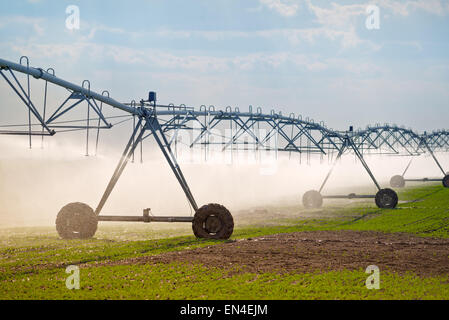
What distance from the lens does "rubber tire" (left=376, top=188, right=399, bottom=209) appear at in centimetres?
4125

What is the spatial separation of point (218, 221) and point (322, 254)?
5888mm

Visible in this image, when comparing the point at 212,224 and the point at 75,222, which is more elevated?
the point at 75,222

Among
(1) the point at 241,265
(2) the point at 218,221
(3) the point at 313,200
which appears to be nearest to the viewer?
(1) the point at 241,265

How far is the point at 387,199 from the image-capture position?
41.7m

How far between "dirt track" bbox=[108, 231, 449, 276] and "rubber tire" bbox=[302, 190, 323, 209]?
19881 millimetres

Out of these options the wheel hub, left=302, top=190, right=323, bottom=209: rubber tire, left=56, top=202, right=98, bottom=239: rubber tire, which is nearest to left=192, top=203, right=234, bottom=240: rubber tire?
the wheel hub

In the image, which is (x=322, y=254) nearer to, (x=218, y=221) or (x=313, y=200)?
(x=218, y=221)

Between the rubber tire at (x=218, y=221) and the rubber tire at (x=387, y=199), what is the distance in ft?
75.7

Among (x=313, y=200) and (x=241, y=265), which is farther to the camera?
(x=313, y=200)

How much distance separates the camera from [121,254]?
64.1 feet

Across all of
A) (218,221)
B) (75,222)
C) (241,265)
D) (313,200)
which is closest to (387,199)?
(313,200)

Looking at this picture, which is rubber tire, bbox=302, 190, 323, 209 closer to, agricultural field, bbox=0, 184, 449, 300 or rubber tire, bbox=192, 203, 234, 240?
agricultural field, bbox=0, 184, 449, 300
